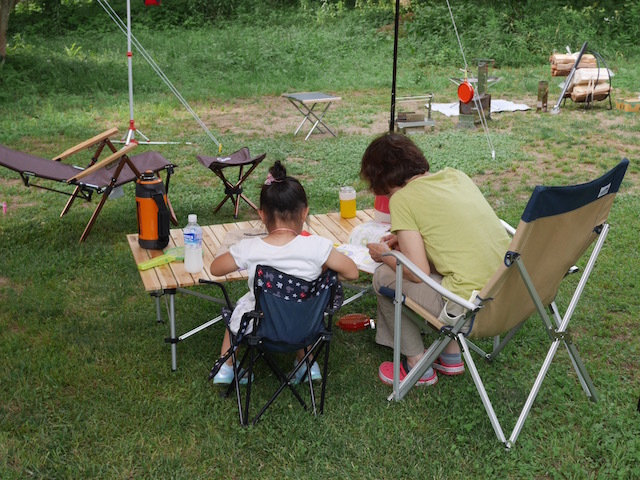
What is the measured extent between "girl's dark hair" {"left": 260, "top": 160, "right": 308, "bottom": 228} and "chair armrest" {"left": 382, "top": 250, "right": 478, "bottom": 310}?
1.22ft

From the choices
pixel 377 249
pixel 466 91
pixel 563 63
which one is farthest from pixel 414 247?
pixel 563 63

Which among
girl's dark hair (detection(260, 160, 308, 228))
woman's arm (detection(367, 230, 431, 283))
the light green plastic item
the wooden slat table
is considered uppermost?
girl's dark hair (detection(260, 160, 308, 228))

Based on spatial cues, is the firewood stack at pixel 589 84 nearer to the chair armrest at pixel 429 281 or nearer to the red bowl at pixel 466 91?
the red bowl at pixel 466 91

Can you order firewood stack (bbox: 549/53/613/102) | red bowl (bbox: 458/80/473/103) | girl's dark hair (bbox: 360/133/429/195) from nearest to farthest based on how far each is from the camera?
girl's dark hair (bbox: 360/133/429/195) → red bowl (bbox: 458/80/473/103) → firewood stack (bbox: 549/53/613/102)

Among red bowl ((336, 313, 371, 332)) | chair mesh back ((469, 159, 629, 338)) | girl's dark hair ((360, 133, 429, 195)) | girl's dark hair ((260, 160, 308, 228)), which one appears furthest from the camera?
red bowl ((336, 313, 371, 332))

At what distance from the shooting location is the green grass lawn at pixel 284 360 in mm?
2719

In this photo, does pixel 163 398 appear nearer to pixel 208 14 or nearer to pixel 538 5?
pixel 538 5

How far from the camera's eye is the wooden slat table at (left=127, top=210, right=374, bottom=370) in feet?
10.3

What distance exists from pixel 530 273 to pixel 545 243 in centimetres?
12

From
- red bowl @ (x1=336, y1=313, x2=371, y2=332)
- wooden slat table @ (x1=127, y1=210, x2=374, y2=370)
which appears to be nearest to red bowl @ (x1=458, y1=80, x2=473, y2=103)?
wooden slat table @ (x1=127, y1=210, x2=374, y2=370)

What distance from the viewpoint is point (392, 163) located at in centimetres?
307

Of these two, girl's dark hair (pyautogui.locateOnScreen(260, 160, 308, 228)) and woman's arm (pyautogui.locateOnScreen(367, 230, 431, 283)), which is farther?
woman's arm (pyautogui.locateOnScreen(367, 230, 431, 283))

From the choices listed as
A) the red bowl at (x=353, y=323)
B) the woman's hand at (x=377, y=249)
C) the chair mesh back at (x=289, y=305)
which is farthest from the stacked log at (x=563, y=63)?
the chair mesh back at (x=289, y=305)

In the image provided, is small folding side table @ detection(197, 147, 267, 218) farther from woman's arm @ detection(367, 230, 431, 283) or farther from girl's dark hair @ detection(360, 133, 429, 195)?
woman's arm @ detection(367, 230, 431, 283)
